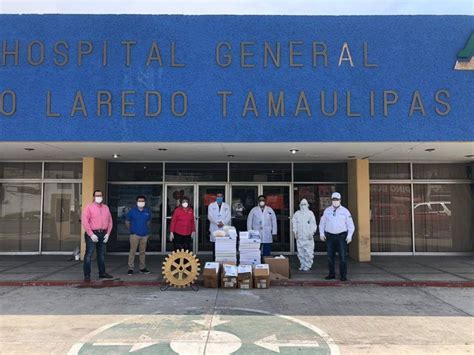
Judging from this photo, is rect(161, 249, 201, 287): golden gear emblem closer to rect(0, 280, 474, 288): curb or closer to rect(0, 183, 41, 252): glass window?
rect(0, 280, 474, 288): curb

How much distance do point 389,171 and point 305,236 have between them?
478cm

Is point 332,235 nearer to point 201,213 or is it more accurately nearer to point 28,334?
point 201,213

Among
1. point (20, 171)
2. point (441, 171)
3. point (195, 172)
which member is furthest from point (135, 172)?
point (441, 171)

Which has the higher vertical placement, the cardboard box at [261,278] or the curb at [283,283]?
the cardboard box at [261,278]

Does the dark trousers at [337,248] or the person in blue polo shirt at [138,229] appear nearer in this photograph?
the dark trousers at [337,248]

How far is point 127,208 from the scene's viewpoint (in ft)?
44.5

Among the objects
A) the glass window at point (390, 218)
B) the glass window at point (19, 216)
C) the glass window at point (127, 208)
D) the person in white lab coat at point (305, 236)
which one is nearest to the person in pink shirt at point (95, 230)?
the glass window at point (127, 208)

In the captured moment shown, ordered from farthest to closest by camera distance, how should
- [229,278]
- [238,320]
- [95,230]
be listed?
1. [95,230]
2. [229,278]
3. [238,320]

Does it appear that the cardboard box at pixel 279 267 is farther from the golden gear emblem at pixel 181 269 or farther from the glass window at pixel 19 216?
the glass window at pixel 19 216

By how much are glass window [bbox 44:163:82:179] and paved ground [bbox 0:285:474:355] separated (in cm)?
542

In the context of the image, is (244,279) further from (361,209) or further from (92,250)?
(361,209)

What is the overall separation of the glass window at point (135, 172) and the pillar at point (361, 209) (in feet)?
19.5

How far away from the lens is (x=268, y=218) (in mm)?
11094

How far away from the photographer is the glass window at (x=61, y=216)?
13438 mm
